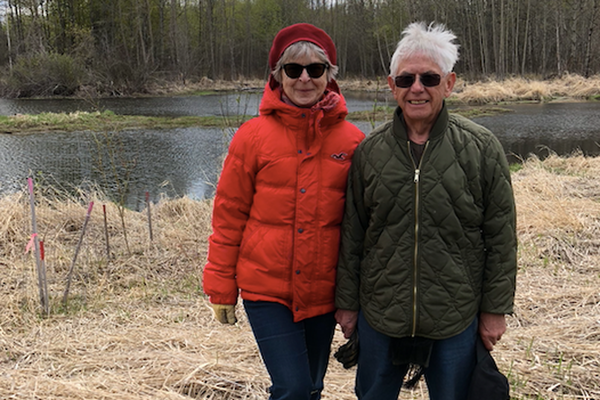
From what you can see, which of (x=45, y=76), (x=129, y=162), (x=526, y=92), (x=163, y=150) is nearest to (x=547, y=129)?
(x=526, y=92)

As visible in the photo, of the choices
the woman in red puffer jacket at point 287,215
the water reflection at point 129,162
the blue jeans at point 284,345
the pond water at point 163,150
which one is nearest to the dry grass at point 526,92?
the pond water at point 163,150

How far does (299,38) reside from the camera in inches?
73.7

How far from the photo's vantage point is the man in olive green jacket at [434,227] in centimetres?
163

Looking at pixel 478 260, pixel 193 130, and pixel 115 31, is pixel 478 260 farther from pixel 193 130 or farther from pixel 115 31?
pixel 115 31

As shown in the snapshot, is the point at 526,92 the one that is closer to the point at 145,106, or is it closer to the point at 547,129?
the point at 547,129

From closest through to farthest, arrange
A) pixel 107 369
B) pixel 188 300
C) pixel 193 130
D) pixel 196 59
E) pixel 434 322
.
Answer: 1. pixel 434 322
2. pixel 107 369
3. pixel 188 300
4. pixel 193 130
5. pixel 196 59

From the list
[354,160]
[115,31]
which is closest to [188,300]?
[354,160]

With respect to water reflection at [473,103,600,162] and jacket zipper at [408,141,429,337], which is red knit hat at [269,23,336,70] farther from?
water reflection at [473,103,600,162]

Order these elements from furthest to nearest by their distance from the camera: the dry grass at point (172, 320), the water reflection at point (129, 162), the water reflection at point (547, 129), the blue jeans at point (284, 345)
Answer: the water reflection at point (547, 129) → the water reflection at point (129, 162) → the dry grass at point (172, 320) → the blue jeans at point (284, 345)

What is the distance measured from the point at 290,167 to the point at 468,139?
2.00ft

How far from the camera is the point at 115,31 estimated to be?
40281 mm

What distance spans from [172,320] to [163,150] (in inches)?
437

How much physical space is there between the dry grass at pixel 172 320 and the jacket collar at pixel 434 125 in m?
1.36

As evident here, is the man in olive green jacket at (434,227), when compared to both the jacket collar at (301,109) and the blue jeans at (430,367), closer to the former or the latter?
the blue jeans at (430,367)
